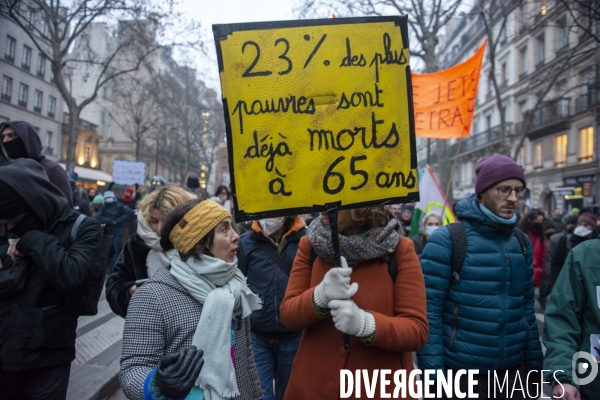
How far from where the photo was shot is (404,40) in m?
2.12

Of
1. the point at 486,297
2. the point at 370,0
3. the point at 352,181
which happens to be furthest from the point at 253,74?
the point at 370,0

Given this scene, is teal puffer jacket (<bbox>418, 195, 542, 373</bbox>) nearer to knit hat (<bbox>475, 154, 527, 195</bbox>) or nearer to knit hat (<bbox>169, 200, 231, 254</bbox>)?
knit hat (<bbox>475, 154, 527, 195</bbox>)

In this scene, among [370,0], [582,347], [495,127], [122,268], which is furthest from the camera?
[495,127]

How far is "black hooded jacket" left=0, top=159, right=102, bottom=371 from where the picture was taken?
7.61ft

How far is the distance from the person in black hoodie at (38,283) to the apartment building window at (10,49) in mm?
33473

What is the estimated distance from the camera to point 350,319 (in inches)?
Result: 73.4

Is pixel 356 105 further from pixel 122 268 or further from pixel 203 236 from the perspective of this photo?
pixel 122 268

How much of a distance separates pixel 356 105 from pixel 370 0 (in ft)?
55.3

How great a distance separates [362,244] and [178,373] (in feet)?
3.09

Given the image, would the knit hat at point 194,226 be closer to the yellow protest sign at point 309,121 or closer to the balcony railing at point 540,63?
the yellow protest sign at point 309,121

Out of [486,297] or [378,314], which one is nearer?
[378,314]

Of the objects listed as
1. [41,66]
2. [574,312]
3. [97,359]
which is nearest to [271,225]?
[574,312]

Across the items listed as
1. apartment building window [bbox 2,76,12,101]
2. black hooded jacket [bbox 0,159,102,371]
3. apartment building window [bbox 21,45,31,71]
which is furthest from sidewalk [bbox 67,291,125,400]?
Result: apartment building window [bbox 21,45,31,71]

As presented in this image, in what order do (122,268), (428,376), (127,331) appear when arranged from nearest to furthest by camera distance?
1. (127,331)
2. (428,376)
3. (122,268)
